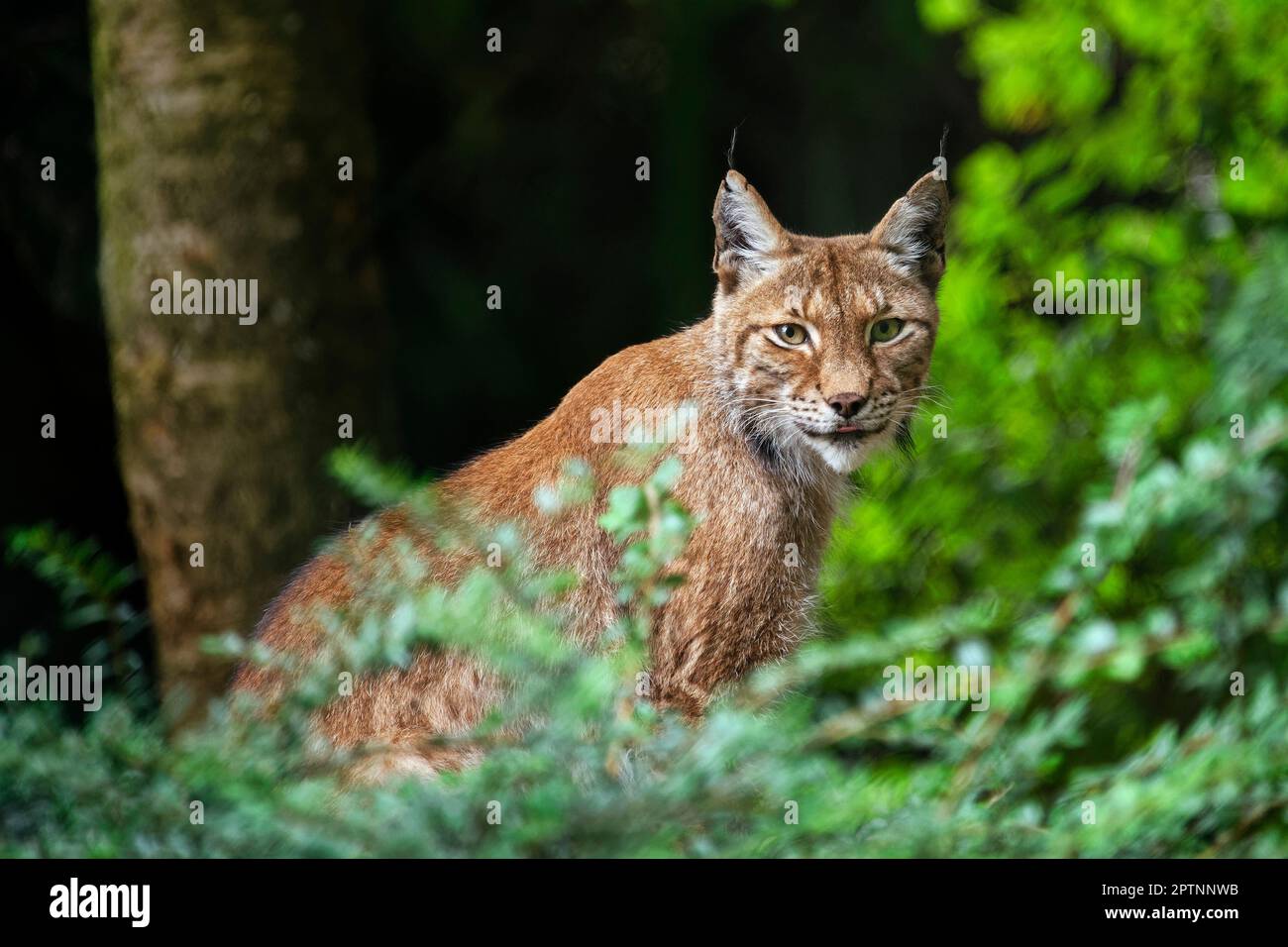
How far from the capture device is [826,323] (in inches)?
189

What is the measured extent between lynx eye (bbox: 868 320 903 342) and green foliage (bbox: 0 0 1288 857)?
83 centimetres

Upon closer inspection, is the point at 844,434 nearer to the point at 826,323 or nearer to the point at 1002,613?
the point at 826,323

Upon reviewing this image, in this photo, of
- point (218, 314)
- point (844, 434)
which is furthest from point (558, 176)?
point (844, 434)

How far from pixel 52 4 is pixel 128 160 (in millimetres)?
1775

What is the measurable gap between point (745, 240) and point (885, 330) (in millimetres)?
513

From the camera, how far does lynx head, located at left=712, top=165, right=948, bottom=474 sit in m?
4.78

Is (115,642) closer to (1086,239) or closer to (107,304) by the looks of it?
(107,304)

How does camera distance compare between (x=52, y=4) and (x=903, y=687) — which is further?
(x=52, y=4)

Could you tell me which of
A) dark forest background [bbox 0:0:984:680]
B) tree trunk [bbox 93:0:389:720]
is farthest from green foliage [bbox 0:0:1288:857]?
tree trunk [bbox 93:0:389:720]

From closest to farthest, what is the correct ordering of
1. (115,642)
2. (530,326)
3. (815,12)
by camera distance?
(115,642) < (815,12) < (530,326)

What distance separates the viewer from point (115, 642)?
3826 millimetres

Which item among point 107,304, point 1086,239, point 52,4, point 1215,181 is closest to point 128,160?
point 107,304

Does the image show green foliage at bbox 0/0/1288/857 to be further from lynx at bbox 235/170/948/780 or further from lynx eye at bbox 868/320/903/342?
lynx eye at bbox 868/320/903/342
